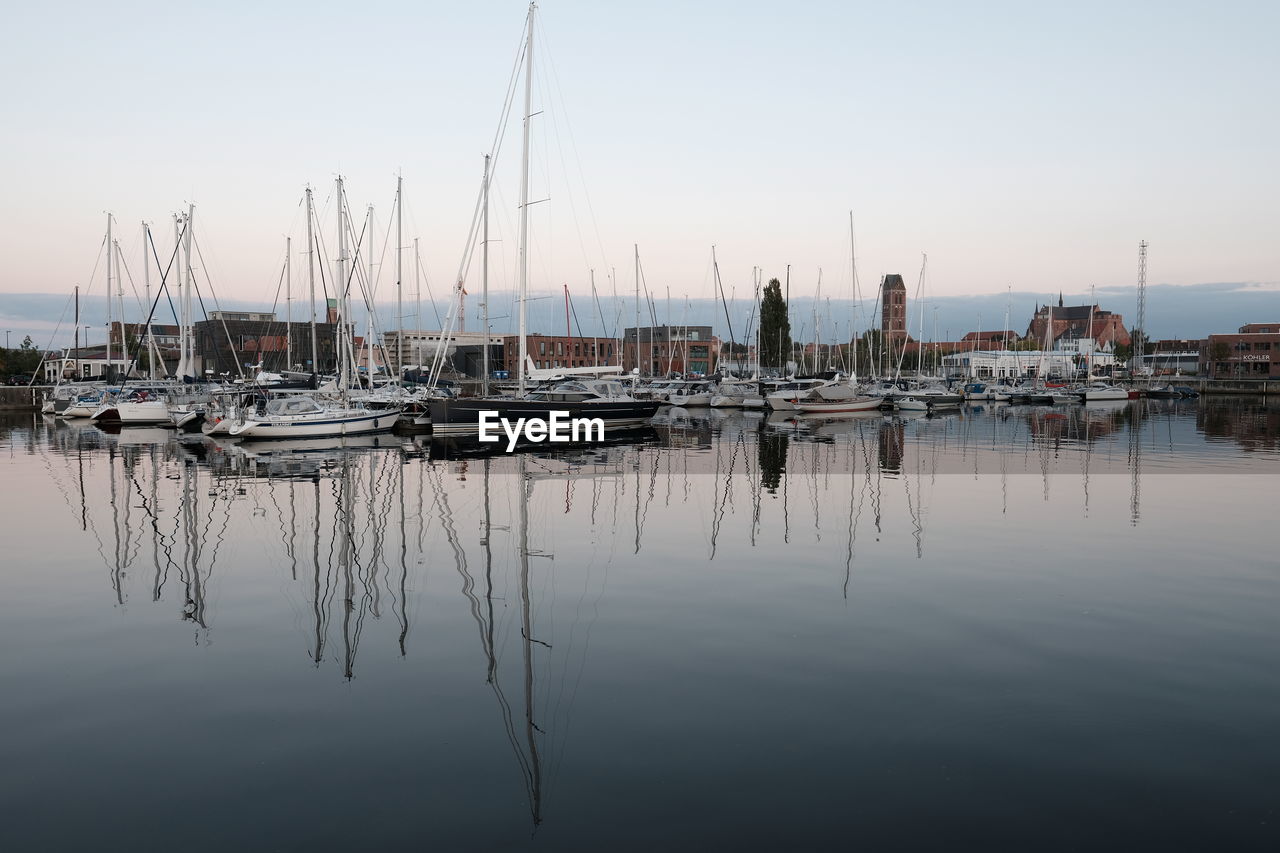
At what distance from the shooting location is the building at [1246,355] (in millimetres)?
157000

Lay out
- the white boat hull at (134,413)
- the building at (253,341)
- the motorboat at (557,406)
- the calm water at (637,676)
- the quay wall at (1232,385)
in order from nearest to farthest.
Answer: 1. the calm water at (637,676)
2. the motorboat at (557,406)
3. the white boat hull at (134,413)
4. the building at (253,341)
5. the quay wall at (1232,385)

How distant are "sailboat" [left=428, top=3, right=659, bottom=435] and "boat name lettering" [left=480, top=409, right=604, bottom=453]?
0.20m

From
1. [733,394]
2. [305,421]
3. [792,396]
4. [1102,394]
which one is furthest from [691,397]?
[1102,394]

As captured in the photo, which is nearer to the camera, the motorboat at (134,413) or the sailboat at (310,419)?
the sailboat at (310,419)

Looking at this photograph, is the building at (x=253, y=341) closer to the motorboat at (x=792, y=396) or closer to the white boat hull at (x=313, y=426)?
the motorboat at (x=792, y=396)

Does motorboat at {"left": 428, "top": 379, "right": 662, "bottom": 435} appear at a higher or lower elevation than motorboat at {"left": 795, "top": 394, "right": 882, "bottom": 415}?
higher

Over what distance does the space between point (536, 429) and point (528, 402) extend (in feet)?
4.42

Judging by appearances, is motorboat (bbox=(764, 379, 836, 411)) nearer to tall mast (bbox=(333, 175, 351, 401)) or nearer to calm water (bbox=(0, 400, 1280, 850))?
tall mast (bbox=(333, 175, 351, 401))

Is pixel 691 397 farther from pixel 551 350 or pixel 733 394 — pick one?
pixel 551 350

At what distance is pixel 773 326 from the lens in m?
113

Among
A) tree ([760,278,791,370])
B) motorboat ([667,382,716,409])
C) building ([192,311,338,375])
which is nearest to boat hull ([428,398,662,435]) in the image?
motorboat ([667,382,716,409])

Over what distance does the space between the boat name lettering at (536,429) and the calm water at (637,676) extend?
70.4 feet

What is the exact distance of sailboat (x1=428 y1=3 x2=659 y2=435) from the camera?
1660 inches

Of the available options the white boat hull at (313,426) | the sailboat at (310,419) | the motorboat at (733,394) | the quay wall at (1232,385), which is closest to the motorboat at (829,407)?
the motorboat at (733,394)
